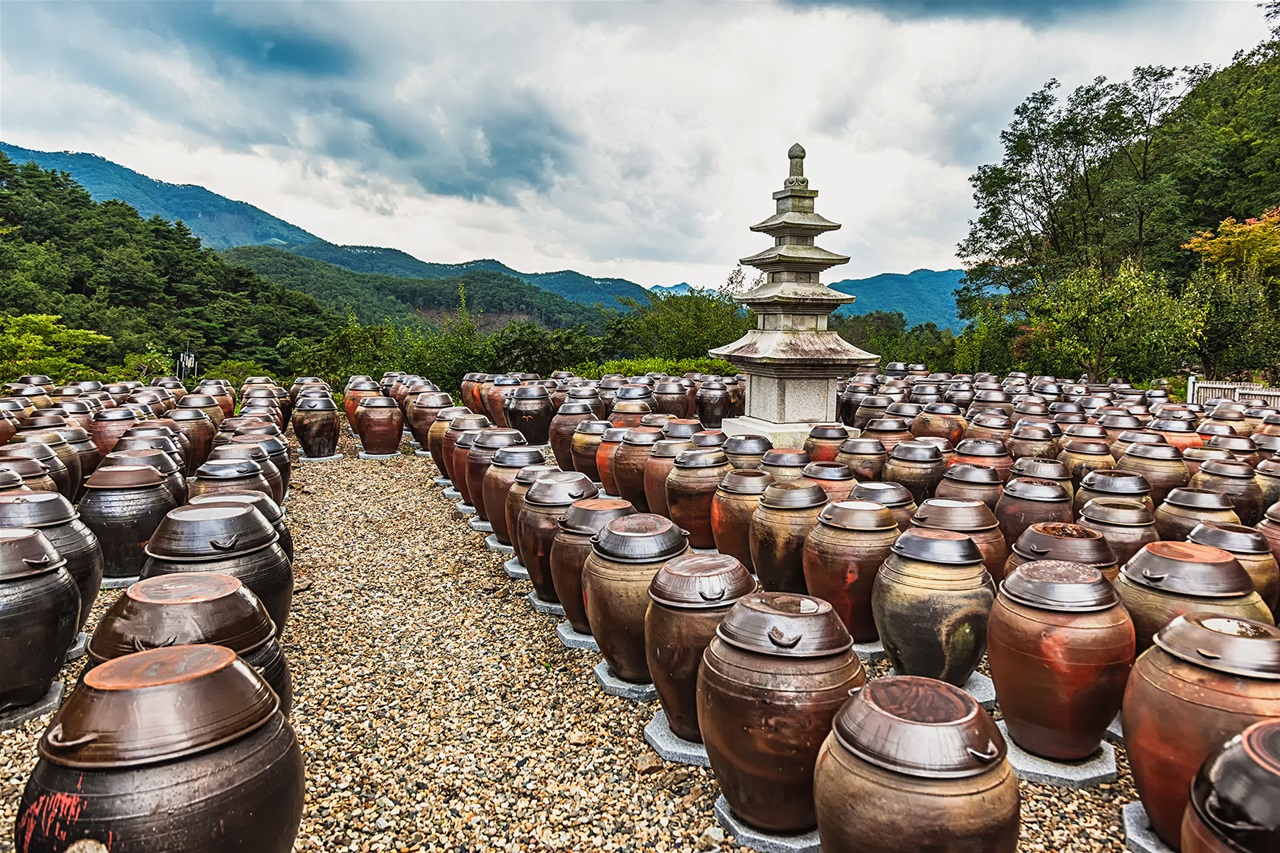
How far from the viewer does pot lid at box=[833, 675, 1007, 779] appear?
3.06m

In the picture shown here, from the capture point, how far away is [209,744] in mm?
2982

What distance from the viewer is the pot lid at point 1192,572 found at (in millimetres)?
4559

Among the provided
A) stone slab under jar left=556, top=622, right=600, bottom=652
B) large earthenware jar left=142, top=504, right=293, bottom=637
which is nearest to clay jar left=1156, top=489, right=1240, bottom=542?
stone slab under jar left=556, top=622, right=600, bottom=652

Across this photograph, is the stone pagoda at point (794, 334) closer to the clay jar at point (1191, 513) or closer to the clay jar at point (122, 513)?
the clay jar at point (1191, 513)

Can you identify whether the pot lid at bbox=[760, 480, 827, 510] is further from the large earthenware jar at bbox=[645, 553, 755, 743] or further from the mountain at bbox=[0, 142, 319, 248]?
the mountain at bbox=[0, 142, 319, 248]

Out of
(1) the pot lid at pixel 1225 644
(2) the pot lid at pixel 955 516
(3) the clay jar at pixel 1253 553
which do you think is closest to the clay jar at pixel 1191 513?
(3) the clay jar at pixel 1253 553

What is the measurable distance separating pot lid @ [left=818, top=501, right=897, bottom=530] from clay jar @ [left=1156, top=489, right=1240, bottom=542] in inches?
101

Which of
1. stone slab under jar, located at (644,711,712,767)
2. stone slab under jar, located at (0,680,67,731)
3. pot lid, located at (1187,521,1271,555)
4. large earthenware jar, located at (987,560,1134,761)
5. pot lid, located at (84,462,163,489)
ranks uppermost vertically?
pot lid, located at (84,462,163,489)

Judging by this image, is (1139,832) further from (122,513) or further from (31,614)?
(122,513)

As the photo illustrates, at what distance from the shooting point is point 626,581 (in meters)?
5.24

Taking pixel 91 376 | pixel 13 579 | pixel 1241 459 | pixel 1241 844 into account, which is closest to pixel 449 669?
pixel 13 579

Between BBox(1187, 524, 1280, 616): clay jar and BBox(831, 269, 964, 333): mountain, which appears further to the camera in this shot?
BBox(831, 269, 964, 333): mountain

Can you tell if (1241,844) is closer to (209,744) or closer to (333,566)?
(209,744)

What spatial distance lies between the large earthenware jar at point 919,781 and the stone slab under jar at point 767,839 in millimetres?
679
